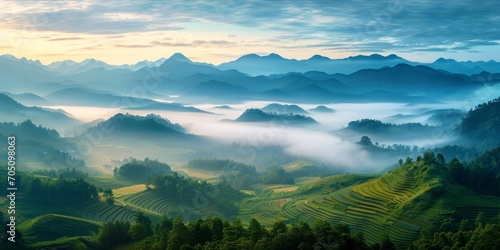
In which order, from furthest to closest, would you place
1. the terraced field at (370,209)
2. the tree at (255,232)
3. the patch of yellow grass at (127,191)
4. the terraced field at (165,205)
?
1. the patch of yellow grass at (127,191)
2. the terraced field at (165,205)
3. the terraced field at (370,209)
4. the tree at (255,232)

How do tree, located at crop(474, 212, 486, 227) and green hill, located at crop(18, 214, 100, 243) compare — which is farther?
green hill, located at crop(18, 214, 100, 243)

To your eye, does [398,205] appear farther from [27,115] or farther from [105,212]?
[27,115]

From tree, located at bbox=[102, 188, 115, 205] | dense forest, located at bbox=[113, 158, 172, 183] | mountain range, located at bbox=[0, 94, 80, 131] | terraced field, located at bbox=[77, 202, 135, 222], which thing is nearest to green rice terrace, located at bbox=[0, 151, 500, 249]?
terraced field, located at bbox=[77, 202, 135, 222]

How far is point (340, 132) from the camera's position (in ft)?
567

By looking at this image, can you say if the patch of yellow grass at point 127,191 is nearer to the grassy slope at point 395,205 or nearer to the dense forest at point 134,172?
the dense forest at point 134,172

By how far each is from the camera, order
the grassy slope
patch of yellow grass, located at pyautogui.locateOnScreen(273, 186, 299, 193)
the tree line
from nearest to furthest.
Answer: the tree line < the grassy slope < patch of yellow grass, located at pyautogui.locateOnScreen(273, 186, 299, 193)

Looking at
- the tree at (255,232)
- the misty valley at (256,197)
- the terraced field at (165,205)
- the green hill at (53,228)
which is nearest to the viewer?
the tree at (255,232)

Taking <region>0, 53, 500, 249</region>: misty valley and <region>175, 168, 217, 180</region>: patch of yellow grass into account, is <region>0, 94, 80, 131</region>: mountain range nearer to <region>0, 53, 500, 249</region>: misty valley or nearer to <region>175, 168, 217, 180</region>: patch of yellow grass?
<region>0, 53, 500, 249</region>: misty valley

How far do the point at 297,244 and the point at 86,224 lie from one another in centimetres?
2922

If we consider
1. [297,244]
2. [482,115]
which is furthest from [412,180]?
[482,115]

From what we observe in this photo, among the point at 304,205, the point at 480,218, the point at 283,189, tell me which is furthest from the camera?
the point at 283,189

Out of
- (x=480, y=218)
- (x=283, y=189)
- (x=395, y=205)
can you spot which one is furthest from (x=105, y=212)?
(x=480, y=218)

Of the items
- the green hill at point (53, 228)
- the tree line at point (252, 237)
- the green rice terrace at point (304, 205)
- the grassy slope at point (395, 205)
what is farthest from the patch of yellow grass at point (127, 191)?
the tree line at point (252, 237)

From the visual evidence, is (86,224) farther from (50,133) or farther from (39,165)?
(50,133)
